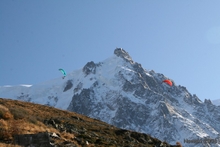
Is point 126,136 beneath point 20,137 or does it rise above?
above

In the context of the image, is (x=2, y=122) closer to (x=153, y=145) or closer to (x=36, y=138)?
(x=36, y=138)

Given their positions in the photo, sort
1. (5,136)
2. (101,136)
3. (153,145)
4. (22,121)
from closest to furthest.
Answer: (5,136) → (22,121) → (101,136) → (153,145)

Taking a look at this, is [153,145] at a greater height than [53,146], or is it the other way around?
[153,145]

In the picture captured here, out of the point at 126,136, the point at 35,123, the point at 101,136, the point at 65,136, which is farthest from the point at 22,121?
the point at 126,136

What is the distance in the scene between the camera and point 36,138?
51.4ft

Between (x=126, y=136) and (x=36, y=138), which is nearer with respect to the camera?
(x=36, y=138)

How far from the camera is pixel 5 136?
55.5ft

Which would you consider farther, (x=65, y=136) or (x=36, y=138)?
(x=65, y=136)

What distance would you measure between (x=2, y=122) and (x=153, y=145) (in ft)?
43.6

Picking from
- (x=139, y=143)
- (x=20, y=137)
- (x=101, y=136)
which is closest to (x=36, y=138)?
(x=20, y=137)

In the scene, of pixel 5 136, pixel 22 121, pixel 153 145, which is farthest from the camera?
pixel 153 145

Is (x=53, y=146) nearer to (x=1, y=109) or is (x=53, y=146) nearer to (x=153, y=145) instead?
(x=1, y=109)

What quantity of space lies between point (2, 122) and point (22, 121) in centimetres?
189

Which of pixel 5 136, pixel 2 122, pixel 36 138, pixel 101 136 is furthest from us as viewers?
pixel 101 136
